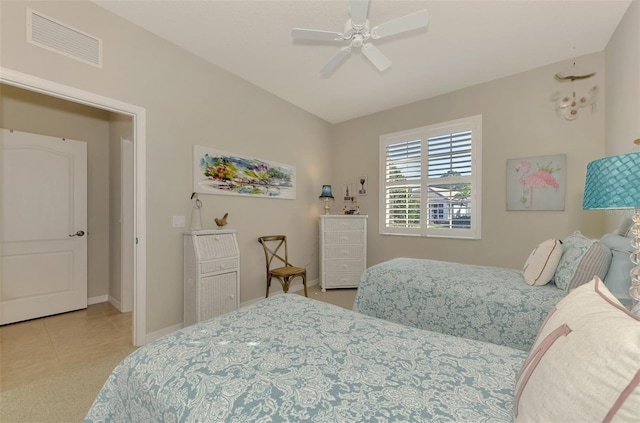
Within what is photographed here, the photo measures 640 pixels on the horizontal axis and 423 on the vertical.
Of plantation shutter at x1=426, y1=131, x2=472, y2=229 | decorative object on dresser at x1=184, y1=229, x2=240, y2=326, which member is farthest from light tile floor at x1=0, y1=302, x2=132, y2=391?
plantation shutter at x1=426, y1=131, x2=472, y2=229

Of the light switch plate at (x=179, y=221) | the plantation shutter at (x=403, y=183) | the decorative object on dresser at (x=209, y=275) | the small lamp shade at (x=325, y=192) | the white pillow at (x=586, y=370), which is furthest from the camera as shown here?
the small lamp shade at (x=325, y=192)

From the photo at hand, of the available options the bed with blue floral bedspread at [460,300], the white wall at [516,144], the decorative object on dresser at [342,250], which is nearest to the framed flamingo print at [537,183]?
the white wall at [516,144]

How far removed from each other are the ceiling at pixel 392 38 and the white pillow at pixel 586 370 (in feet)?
8.01

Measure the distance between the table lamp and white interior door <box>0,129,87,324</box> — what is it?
4.75m

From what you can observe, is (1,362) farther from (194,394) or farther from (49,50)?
(194,394)

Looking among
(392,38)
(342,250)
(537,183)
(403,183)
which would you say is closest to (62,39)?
(392,38)

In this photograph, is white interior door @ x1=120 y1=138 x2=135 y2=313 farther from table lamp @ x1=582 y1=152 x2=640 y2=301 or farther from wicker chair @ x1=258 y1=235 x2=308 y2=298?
table lamp @ x1=582 y1=152 x2=640 y2=301

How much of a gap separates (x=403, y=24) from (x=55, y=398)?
3.43m

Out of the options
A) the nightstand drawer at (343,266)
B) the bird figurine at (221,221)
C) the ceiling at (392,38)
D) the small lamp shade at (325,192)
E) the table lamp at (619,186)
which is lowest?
the nightstand drawer at (343,266)

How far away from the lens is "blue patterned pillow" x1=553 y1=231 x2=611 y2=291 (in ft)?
5.60

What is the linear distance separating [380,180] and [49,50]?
12.9 feet

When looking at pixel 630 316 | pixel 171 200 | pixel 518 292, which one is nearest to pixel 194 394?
pixel 630 316

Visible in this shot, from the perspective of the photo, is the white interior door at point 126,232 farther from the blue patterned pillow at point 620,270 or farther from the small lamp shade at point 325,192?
the blue patterned pillow at point 620,270

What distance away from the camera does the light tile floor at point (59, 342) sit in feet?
6.92
